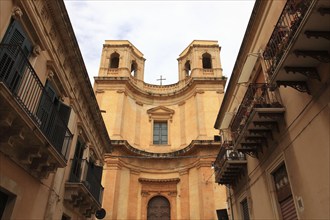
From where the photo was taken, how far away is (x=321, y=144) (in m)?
5.77

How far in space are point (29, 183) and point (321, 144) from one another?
673cm

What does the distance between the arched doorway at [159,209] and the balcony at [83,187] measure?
1059cm

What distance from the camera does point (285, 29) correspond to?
6.30 meters

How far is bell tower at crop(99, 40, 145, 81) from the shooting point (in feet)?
88.1

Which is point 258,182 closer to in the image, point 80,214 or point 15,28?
point 80,214

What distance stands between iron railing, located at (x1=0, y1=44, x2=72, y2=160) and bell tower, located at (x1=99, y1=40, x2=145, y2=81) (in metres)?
19.0

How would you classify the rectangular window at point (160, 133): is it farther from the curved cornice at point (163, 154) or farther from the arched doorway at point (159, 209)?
the arched doorway at point (159, 209)

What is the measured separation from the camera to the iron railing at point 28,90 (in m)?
5.73

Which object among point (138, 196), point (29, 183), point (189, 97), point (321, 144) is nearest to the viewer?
Answer: point (321, 144)

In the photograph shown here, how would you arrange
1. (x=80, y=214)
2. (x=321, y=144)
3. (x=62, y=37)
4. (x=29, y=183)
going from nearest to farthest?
(x=321, y=144), (x=29, y=183), (x=62, y=37), (x=80, y=214)

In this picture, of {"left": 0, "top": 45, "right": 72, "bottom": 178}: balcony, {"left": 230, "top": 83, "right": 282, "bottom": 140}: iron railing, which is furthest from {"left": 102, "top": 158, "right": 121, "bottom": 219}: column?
{"left": 230, "top": 83, "right": 282, "bottom": 140}: iron railing

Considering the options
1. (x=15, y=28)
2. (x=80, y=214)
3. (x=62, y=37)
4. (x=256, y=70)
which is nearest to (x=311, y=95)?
(x=256, y=70)

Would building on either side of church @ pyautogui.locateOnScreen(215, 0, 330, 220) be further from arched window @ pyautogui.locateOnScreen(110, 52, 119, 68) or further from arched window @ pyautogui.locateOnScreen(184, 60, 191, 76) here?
arched window @ pyautogui.locateOnScreen(110, 52, 119, 68)

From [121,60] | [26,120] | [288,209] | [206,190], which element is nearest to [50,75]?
[26,120]
